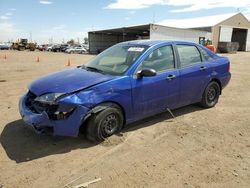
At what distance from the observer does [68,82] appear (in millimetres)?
4188

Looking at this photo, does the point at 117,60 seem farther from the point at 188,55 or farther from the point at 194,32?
the point at 194,32

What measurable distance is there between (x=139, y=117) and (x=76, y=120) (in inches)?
50.6

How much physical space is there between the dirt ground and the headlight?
0.78 m

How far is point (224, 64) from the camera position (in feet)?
20.5

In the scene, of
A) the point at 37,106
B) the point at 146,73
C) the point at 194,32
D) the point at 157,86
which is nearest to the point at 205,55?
the point at 157,86

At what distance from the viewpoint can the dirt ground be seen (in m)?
3.25

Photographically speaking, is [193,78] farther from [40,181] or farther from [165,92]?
[40,181]

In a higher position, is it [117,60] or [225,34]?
[225,34]

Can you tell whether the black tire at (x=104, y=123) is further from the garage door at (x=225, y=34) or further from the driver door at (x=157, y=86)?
the garage door at (x=225, y=34)

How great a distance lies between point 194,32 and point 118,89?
113 feet

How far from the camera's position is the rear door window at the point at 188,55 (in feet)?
17.4

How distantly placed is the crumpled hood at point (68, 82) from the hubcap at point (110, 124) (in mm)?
641

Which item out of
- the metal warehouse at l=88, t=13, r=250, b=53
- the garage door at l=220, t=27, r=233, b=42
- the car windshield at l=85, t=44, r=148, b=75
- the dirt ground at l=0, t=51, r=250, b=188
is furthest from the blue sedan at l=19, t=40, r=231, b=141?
the garage door at l=220, t=27, r=233, b=42

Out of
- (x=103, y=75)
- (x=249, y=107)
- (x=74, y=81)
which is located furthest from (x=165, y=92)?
(x=249, y=107)
